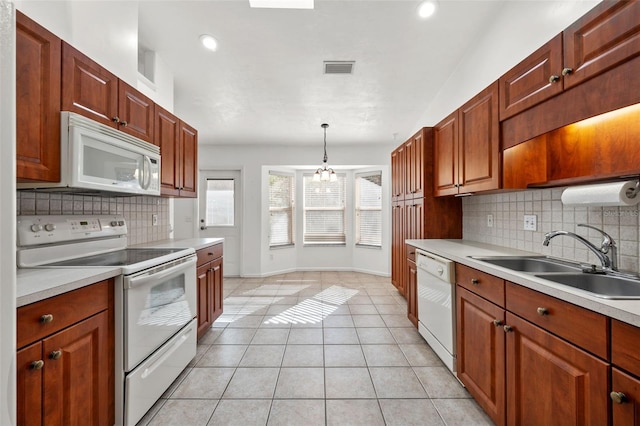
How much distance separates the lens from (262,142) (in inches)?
198

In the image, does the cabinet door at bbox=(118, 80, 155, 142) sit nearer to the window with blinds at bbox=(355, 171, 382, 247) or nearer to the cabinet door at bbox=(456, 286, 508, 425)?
the cabinet door at bbox=(456, 286, 508, 425)

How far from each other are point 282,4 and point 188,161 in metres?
1.73

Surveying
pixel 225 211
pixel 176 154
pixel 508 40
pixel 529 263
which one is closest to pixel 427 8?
pixel 508 40

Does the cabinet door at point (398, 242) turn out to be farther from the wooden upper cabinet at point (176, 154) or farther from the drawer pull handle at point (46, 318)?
the drawer pull handle at point (46, 318)

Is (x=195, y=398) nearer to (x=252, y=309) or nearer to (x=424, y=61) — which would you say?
(x=252, y=309)

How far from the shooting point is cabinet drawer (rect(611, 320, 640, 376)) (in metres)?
0.78

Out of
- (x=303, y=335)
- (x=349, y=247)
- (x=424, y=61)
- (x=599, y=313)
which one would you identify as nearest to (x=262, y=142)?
(x=349, y=247)

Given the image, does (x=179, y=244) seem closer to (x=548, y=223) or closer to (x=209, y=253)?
(x=209, y=253)

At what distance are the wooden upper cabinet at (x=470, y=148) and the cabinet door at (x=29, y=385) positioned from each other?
99.4 inches

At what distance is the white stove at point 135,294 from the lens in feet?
4.62

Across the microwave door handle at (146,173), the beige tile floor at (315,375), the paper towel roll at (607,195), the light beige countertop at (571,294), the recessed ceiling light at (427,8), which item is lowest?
the beige tile floor at (315,375)

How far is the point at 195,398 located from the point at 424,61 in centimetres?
341

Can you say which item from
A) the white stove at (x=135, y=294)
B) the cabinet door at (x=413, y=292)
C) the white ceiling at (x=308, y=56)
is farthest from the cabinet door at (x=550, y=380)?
the white ceiling at (x=308, y=56)

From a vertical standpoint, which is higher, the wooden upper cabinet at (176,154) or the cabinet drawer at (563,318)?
the wooden upper cabinet at (176,154)
